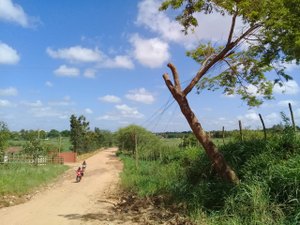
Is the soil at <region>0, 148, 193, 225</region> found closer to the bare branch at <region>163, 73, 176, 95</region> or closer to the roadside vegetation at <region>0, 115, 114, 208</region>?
the roadside vegetation at <region>0, 115, 114, 208</region>

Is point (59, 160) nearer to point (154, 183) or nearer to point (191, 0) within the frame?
point (154, 183)

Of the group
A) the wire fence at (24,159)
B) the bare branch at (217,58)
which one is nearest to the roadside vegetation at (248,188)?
the bare branch at (217,58)

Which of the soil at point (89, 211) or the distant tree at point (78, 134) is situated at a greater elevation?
the distant tree at point (78, 134)

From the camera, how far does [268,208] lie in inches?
340

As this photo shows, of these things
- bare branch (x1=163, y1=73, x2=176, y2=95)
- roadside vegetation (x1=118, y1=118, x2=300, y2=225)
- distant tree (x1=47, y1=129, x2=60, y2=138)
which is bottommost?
roadside vegetation (x1=118, y1=118, x2=300, y2=225)

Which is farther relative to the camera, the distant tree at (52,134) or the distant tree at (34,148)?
the distant tree at (52,134)

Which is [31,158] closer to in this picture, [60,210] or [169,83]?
[60,210]

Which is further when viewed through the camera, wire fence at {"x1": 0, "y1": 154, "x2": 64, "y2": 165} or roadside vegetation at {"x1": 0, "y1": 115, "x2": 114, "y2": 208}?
wire fence at {"x1": 0, "y1": 154, "x2": 64, "y2": 165}

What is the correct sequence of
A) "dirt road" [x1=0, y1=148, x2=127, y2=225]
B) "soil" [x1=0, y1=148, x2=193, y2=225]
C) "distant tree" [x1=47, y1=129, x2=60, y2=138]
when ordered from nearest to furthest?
"soil" [x1=0, y1=148, x2=193, y2=225], "dirt road" [x1=0, y1=148, x2=127, y2=225], "distant tree" [x1=47, y1=129, x2=60, y2=138]

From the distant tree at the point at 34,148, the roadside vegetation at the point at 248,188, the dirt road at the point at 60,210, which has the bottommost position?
the dirt road at the point at 60,210

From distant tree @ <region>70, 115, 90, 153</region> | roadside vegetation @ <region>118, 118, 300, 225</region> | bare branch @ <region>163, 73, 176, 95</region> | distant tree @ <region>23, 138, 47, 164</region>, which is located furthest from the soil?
distant tree @ <region>70, 115, 90, 153</region>

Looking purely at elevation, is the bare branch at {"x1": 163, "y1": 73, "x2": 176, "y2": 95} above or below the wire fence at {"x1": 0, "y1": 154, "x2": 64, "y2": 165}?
above

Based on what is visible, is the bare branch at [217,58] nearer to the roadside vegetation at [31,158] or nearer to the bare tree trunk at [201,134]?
the bare tree trunk at [201,134]

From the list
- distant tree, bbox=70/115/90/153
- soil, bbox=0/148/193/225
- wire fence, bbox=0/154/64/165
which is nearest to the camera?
soil, bbox=0/148/193/225
